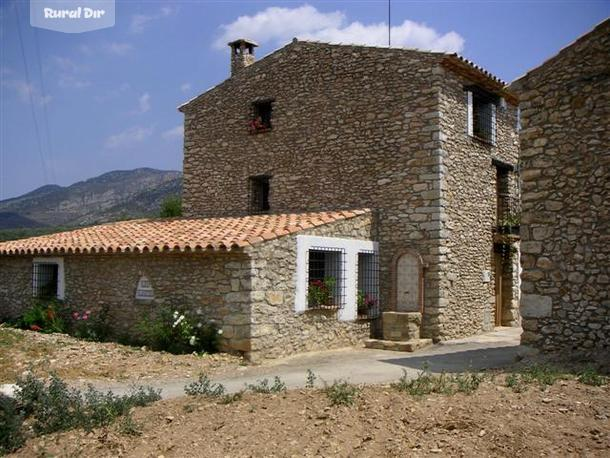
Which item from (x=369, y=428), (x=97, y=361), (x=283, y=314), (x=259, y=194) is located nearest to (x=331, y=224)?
(x=283, y=314)

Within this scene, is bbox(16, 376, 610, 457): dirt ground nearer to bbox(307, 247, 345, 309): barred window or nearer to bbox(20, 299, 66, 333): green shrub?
bbox(307, 247, 345, 309): barred window

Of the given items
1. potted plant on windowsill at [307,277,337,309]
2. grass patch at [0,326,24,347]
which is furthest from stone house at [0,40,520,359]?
grass patch at [0,326,24,347]

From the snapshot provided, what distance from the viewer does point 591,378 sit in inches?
245

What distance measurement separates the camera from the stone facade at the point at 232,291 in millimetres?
8977

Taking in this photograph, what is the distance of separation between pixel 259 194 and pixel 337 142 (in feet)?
9.32

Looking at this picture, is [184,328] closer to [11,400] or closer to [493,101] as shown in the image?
[11,400]

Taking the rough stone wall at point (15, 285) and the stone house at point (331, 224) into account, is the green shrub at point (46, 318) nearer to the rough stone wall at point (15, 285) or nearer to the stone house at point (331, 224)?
the stone house at point (331, 224)

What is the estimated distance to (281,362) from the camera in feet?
29.8

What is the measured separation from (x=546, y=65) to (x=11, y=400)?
8286mm

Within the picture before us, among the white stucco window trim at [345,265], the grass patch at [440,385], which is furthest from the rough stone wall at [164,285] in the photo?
the grass patch at [440,385]

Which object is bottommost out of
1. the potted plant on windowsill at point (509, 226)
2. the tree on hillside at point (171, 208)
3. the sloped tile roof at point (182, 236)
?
the sloped tile roof at point (182, 236)

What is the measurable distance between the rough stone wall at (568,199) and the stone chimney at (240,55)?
888cm

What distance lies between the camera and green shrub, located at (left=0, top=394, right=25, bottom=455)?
17.7 ft

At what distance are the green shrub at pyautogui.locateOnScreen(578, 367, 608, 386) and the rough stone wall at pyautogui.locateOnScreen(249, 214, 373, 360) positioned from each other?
15.5 ft
